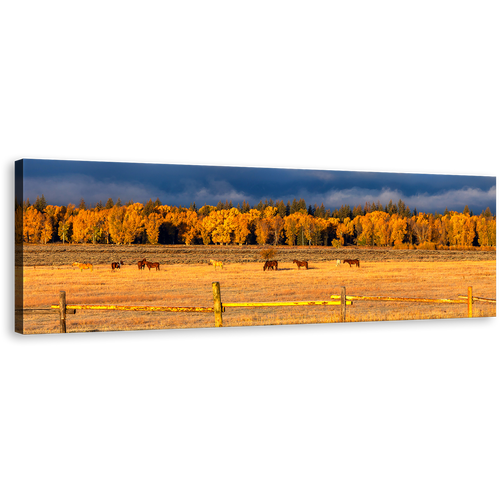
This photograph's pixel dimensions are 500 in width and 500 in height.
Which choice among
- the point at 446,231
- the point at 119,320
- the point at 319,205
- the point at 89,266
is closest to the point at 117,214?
the point at 89,266

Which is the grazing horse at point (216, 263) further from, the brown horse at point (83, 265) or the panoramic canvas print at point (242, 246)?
the brown horse at point (83, 265)

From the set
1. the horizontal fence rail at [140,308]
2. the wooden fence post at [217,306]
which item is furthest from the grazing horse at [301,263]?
the horizontal fence rail at [140,308]

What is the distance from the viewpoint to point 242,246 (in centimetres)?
834

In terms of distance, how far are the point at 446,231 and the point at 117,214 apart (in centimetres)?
539

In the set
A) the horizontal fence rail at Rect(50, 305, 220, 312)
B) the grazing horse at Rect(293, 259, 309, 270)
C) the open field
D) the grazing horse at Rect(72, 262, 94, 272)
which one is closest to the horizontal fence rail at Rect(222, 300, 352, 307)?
the horizontal fence rail at Rect(50, 305, 220, 312)

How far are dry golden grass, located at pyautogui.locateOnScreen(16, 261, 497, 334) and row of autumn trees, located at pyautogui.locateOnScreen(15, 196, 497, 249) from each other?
0.42 m

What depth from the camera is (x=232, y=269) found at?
26.5ft

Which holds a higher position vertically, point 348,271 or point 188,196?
point 188,196

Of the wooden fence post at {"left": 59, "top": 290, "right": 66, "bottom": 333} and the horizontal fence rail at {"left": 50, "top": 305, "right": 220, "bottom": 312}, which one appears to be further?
the horizontal fence rail at {"left": 50, "top": 305, "right": 220, "bottom": 312}

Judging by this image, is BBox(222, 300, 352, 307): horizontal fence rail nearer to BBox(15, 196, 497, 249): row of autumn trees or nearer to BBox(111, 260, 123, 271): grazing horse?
BBox(15, 196, 497, 249): row of autumn trees

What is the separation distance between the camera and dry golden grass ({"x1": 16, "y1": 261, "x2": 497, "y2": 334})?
7016 millimetres

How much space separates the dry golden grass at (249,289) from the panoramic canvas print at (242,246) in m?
0.02

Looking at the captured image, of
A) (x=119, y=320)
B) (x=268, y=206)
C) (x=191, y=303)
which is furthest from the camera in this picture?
(x=268, y=206)

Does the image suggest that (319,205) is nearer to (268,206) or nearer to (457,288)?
(268,206)
